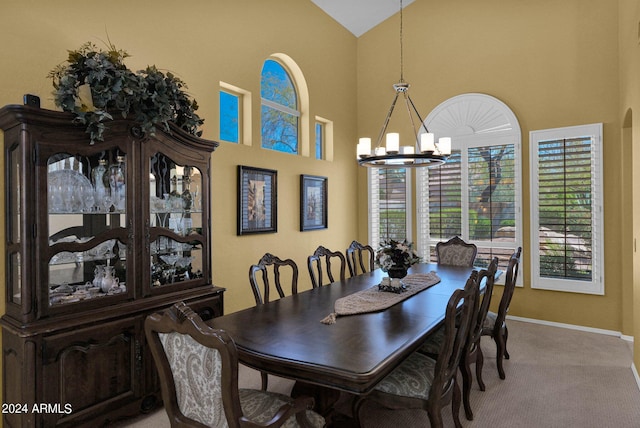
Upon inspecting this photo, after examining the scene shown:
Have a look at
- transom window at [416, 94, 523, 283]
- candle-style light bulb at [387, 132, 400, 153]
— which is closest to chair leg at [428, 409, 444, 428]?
candle-style light bulb at [387, 132, 400, 153]

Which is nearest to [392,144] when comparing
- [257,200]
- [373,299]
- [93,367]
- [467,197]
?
[373,299]

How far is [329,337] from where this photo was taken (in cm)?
213

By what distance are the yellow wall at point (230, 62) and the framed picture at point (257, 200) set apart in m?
0.09

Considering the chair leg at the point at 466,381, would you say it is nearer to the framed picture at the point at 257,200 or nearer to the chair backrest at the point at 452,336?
the chair backrest at the point at 452,336

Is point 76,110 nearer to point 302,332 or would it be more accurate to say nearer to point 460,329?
point 302,332

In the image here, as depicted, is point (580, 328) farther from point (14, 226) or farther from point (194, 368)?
point (14, 226)

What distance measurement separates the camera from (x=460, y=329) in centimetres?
217

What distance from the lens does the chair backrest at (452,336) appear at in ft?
6.48

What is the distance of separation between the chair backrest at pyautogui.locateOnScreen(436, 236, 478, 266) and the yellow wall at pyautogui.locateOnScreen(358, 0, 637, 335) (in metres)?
0.93

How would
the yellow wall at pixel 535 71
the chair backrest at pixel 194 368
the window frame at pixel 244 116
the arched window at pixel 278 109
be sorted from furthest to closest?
the arched window at pixel 278 109 → the yellow wall at pixel 535 71 → the window frame at pixel 244 116 → the chair backrest at pixel 194 368

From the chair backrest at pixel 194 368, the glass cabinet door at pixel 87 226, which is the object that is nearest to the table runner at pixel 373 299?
Result: the chair backrest at pixel 194 368

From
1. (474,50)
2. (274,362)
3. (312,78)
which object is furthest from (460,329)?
(474,50)

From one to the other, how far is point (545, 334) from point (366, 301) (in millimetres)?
2875

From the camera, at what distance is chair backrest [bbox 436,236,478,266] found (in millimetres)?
4578
